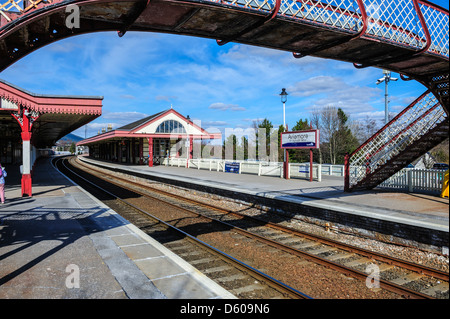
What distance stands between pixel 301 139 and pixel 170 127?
21910 mm

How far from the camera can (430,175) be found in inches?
450

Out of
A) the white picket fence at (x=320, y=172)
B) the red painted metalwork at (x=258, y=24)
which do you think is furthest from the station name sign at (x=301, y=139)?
the red painted metalwork at (x=258, y=24)

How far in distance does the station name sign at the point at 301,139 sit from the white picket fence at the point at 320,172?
1368mm

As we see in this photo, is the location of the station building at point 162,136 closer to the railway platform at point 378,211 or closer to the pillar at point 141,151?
the pillar at point 141,151

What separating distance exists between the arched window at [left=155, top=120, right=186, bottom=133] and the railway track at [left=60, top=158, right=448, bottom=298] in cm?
2680

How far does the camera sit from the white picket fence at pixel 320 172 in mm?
11469

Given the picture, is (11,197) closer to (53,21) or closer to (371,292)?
(53,21)

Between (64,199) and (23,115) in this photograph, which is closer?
(64,199)

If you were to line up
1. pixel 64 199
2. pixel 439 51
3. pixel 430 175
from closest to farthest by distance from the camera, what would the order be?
1. pixel 439 51
2. pixel 430 175
3. pixel 64 199

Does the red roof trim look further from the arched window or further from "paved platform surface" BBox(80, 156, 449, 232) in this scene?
the arched window

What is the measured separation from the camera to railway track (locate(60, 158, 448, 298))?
5.39m

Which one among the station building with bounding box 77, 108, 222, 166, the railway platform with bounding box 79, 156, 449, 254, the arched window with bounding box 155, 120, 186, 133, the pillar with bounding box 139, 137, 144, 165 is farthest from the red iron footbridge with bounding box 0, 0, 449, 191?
the pillar with bounding box 139, 137, 144, 165

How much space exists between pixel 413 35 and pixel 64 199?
45.9 feet
